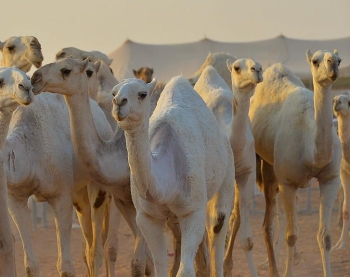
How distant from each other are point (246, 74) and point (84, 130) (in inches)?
72.9

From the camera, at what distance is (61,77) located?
7516 millimetres

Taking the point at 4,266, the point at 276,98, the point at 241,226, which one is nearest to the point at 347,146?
the point at 276,98

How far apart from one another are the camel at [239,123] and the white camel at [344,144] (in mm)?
1434

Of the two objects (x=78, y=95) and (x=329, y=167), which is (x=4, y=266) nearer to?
(x=78, y=95)

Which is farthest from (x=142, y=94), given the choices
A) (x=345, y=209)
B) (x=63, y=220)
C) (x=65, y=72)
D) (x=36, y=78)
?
(x=345, y=209)

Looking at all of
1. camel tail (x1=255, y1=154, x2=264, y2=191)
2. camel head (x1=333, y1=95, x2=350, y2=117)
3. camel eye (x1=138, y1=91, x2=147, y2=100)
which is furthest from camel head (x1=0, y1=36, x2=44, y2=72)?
camel head (x1=333, y1=95, x2=350, y2=117)

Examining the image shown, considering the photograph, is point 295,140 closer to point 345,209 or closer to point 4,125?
point 345,209

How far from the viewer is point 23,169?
820cm

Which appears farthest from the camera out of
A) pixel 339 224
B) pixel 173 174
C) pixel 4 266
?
pixel 339 224

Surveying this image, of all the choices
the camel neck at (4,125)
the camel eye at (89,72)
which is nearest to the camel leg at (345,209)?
the camel eye at (89,72)

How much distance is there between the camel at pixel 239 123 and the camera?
29.3ft

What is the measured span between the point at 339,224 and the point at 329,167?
5.15 m

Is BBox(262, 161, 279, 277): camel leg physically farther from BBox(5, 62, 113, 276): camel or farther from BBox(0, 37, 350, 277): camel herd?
BBox(5, 62, 113, 276): camel

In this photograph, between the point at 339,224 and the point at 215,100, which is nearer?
the point at 215,100
